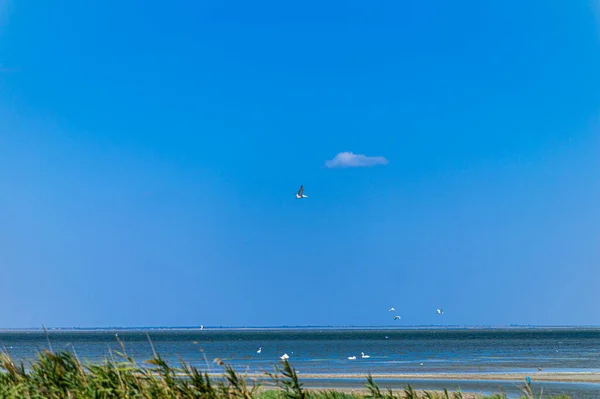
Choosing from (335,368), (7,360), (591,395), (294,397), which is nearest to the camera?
(294,397)

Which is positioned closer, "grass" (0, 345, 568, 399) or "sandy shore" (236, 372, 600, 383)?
"grass" (0, 345, 568, 399)

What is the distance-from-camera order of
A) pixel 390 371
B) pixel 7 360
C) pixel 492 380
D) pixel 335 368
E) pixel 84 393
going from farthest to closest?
pixel 335 368, pixel 390 371, pixel 492 380, pixel 7 360, pixel 84 393

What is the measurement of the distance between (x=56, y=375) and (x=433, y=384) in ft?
118

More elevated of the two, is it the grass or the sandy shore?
the grass

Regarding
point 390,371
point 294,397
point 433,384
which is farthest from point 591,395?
point 294,397

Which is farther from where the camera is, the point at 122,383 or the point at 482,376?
the point at 482,376

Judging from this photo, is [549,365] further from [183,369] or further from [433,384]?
[183,369]

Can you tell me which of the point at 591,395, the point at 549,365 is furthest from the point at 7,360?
the point at 549,365

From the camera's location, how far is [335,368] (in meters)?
77.8

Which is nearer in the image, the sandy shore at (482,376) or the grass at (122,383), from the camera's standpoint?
the grass at (122,383)

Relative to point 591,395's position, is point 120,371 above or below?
above

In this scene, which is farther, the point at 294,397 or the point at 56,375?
the point at 56,375

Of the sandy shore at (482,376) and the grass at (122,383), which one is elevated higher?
the grass at (122,383)

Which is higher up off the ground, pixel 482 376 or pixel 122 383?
pixel 122 383
